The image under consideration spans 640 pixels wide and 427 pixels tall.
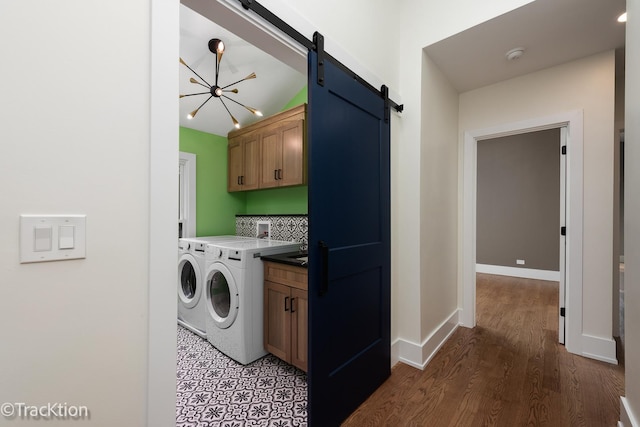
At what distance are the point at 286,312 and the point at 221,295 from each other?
2.44ft

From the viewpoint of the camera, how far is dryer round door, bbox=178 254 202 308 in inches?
111

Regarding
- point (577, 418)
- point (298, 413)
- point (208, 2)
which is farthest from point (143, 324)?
point (577, 418)

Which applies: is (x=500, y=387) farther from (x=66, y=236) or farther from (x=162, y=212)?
(x=66, y=236)

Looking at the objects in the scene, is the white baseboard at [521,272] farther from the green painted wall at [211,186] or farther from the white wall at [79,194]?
the white wall at [79,194]

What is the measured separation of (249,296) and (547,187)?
Answer: 17.8ft

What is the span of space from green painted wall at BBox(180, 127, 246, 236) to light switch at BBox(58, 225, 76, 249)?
9.49 ft

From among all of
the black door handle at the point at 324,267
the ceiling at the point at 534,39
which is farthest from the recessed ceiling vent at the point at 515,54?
the black door handle at the point at 324,267

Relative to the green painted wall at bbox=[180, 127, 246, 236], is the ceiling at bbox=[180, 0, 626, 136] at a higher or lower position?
higher

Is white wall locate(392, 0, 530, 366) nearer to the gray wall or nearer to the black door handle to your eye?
the black door handle

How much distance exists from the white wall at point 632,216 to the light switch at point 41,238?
2272 mm

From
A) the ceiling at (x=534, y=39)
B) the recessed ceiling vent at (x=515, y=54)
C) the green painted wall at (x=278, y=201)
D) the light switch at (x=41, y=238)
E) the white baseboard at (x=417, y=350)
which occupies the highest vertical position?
the ceiling at (x=534, y=39)

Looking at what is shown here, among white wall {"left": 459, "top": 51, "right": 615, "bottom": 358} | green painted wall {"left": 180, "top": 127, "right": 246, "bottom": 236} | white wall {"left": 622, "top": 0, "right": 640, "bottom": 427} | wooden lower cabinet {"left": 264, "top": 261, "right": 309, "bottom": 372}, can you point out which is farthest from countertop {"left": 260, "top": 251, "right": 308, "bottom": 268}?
white wall {"left": 459, "top": 51, "right": 615, "bottom": 358}

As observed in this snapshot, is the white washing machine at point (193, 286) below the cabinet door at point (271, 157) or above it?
below

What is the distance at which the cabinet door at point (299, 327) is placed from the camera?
2035 millimetres
